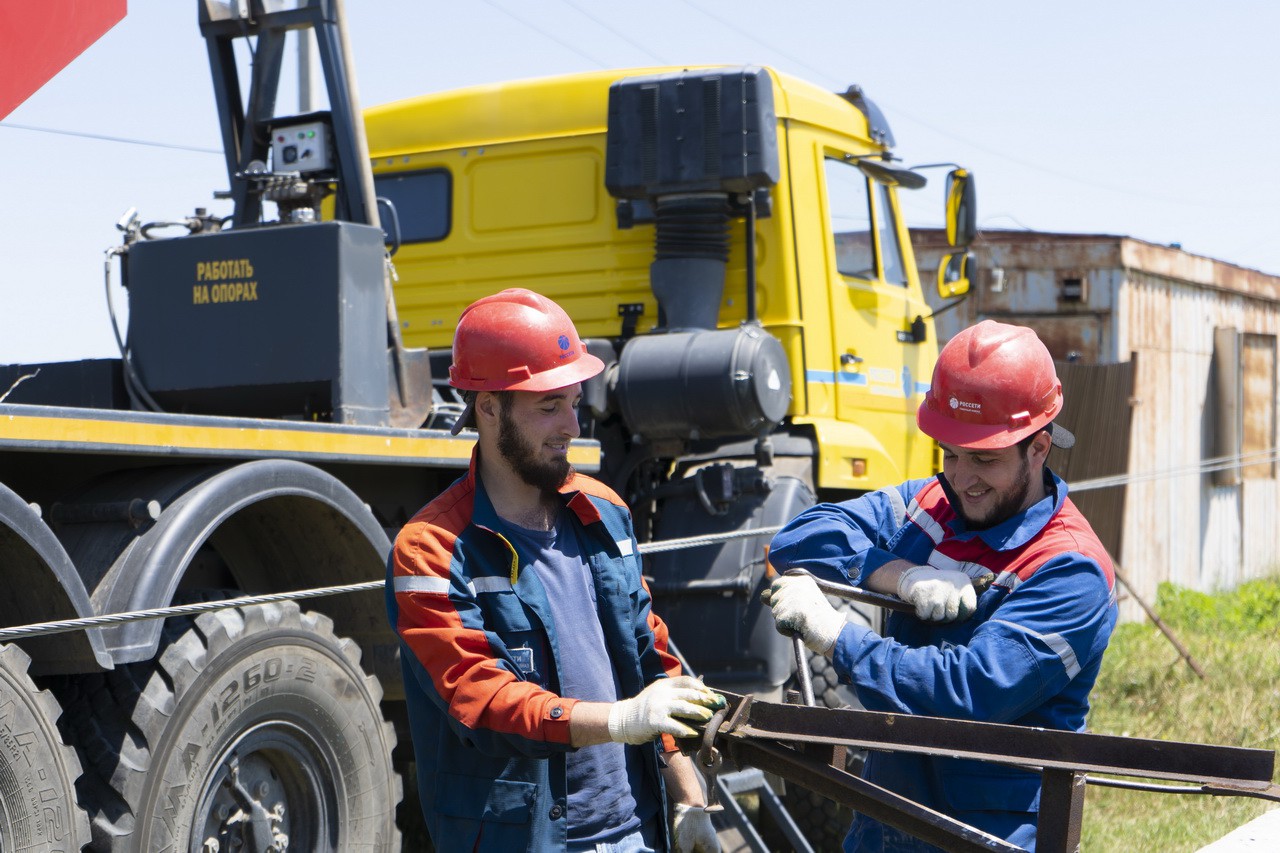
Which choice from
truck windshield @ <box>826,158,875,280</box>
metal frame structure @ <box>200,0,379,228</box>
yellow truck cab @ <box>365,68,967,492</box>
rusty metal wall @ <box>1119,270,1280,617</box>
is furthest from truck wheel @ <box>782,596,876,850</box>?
rusty metal wall @ <box>1119,270,1280,617</box>

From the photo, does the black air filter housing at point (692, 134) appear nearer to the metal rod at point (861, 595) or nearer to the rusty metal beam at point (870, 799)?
the metal rod at point (861, 595)

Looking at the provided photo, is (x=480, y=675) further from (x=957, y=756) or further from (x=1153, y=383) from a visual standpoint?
(x=1153, y=383)

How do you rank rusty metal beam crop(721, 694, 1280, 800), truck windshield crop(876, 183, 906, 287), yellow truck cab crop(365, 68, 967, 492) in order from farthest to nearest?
truck windshield crop(876, 183, 906, 287) < yellow truck cab crop(365, 68, 967, 492) < rusty metal beam crop(721, 694, 1280, 800)

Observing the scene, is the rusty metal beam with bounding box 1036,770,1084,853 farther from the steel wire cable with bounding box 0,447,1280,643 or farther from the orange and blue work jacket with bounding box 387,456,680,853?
the steel wire cable with bounding box 0,447,1280,643

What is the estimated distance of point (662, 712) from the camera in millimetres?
2396

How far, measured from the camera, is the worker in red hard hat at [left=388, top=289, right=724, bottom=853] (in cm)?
247

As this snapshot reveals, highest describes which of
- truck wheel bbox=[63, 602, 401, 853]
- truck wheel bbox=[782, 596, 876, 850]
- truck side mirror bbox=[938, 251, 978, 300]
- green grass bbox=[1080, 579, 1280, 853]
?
truck side mirror bbox=[938, 251, 978, 300]

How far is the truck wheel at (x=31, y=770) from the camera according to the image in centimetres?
309

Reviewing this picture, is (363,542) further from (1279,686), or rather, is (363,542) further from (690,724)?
(1279,686)

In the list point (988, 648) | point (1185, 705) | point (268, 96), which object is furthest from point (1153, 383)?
point (988, 648)

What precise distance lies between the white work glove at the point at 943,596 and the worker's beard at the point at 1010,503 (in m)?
0.14

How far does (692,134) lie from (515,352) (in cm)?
361

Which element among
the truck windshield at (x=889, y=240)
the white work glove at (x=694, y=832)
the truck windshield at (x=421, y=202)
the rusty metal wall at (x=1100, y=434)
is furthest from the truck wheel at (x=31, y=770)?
the rusty metal wall at (x=1100, y=434)

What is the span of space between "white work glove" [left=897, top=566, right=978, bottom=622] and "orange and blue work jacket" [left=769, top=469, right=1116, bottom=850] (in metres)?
0.05
